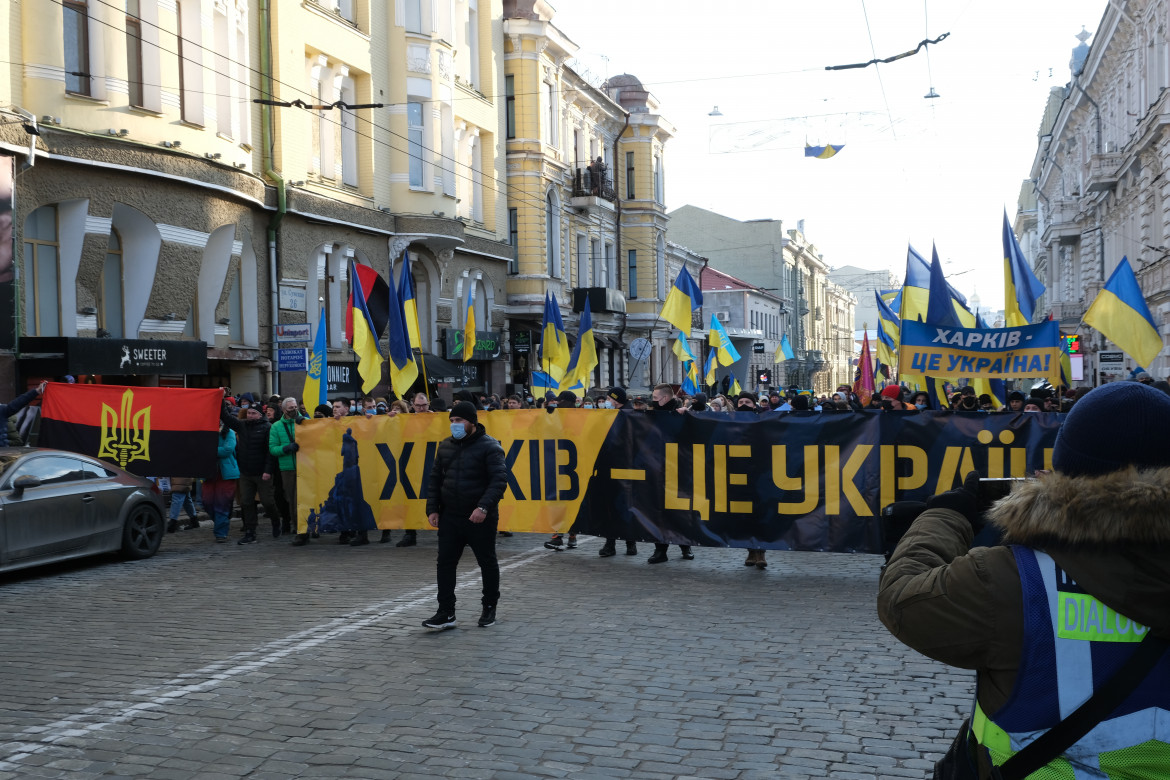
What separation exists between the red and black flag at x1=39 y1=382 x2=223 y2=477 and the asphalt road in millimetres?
2979

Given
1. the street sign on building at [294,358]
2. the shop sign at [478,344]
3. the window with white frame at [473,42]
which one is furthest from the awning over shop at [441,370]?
the window with white frame at [473,42]

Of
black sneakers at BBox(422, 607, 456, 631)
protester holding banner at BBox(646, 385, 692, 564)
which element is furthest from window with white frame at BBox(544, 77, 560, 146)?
black sneakers at BBox(422, 607, 456, 631)

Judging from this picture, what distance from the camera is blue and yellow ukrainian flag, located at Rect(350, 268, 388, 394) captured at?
16.2 metres

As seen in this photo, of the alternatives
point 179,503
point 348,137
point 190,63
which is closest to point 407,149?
point 348,137

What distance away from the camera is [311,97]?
24.8 meters

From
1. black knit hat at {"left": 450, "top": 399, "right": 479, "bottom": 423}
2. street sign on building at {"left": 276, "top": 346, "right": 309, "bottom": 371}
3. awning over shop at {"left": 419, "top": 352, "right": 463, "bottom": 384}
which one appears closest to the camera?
black knit hat at {"left": 450, "top": 399, "right": 479, "bottom": 423}

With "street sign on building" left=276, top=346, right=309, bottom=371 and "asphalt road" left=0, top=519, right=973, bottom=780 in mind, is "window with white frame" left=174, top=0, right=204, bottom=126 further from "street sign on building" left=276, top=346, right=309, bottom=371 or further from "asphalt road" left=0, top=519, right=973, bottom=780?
"asphalt road" left=0, top=519, right=973, bottom=780

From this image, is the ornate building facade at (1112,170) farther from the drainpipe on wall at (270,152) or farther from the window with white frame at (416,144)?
the drainpipe on wall at (270,152)

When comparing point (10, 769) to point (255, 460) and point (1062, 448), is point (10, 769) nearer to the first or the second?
point (1062, 448)

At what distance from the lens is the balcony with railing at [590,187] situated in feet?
132

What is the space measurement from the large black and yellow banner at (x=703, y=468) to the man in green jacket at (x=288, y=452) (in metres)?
0.36

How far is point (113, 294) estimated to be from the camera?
19.9 metres

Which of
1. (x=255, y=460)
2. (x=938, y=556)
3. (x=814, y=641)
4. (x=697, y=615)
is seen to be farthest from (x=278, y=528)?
(x=938, y=556)

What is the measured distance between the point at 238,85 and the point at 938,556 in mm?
22216
